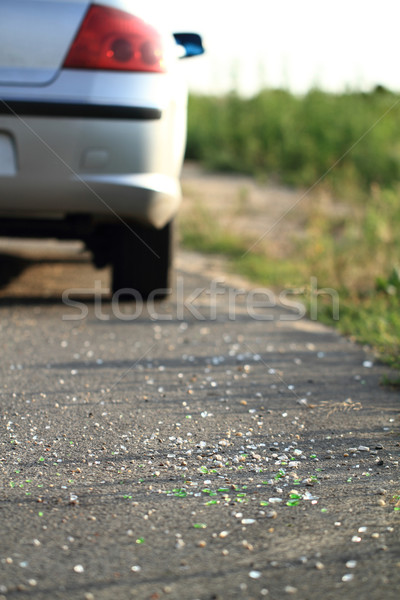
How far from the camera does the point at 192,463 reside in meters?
2.27

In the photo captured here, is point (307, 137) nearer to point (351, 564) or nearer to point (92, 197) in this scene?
point (92, 197)

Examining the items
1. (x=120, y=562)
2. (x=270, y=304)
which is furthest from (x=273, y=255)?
(x=120, y=562)

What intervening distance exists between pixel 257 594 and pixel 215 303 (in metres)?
3.18

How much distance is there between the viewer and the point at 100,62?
344 centimetres

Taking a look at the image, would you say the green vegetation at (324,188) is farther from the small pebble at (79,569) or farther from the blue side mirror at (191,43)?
the small pebble at (79,569)

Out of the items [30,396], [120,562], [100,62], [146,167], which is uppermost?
[100,62]

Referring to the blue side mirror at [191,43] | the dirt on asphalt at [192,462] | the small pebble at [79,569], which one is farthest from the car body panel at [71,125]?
the small pebble at [79,569]

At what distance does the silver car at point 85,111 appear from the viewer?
3.38m

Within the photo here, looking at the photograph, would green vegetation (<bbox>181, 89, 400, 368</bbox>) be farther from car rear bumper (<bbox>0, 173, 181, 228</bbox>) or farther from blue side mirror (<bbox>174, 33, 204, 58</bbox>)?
blue side mirror (<bbox>174, 33, 204, 58</bbox>)

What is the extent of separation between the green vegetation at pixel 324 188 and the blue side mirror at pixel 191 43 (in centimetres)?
143

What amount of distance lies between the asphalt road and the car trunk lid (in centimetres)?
119

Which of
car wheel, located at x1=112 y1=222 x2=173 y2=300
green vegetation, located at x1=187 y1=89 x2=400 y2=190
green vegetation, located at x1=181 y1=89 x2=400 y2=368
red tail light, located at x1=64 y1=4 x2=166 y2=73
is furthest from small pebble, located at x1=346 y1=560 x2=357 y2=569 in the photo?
green vegetation, located at x1=187 y1=89 x2=400 y2=190

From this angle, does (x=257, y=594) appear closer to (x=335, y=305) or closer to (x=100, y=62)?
(x=100, y=62)

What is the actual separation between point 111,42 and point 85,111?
0.32 meters
